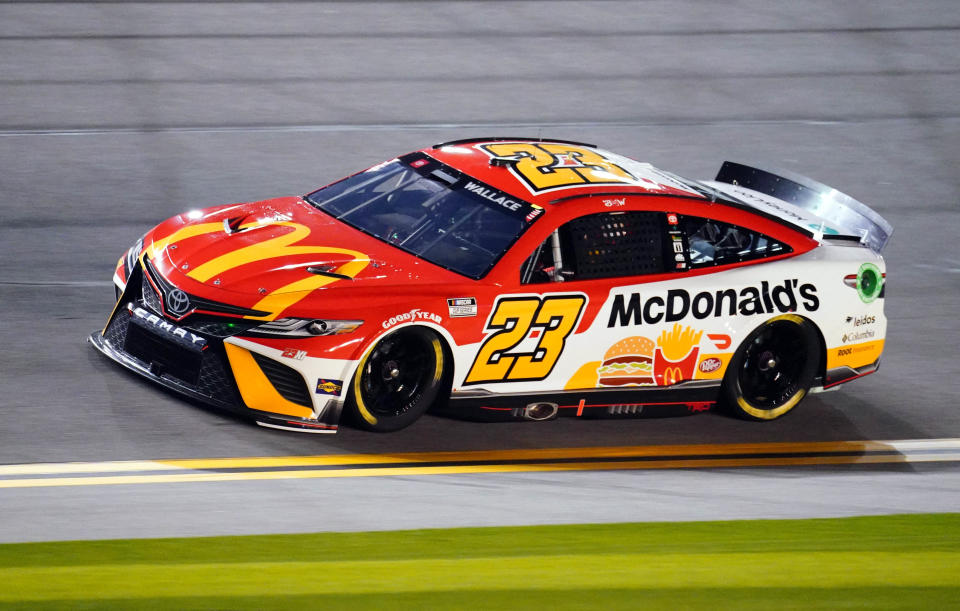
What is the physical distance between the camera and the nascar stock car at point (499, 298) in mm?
7258

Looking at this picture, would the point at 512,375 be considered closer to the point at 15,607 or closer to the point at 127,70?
the point at 15,607

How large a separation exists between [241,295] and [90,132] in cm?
668

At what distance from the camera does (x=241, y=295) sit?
23.8ft

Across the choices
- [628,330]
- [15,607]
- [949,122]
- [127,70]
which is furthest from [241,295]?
Result: [949,122]

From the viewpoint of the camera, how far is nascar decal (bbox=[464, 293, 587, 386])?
7539mm

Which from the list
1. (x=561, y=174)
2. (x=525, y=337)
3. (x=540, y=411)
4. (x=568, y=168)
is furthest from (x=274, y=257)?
(x=568, y=168)

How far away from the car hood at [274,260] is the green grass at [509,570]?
1.66 meters

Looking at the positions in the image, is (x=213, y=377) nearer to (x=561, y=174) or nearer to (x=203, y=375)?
(x=203, y=375)

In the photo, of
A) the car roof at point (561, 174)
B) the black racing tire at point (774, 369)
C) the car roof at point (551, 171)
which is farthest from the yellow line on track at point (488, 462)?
the car roof at point (551, 171)

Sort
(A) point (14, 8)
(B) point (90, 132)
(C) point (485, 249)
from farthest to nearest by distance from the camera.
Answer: (A) point (14, 8) < (B) point (90, 132) < (C) point (485, 249)

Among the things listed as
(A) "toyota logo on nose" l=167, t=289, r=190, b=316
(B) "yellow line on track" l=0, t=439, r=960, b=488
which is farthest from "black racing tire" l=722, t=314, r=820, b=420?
(A) "toyota logo on nose" l=167, t=289, r=190, b=316

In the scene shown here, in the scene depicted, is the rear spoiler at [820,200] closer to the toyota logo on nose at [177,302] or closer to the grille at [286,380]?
the grille at [286,380]

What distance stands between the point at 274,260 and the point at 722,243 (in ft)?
9.04

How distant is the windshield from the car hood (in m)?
0.13
